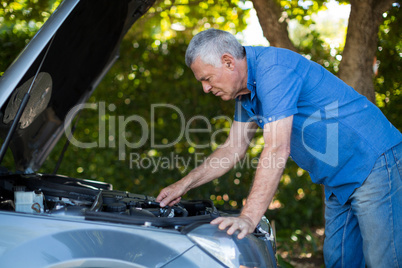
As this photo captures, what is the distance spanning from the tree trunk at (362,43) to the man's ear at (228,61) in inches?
75.8

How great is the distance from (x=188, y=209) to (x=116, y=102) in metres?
2.94

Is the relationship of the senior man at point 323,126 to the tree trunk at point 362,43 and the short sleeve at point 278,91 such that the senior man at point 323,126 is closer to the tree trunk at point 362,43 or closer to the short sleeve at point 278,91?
the short sleeve at point 278,91

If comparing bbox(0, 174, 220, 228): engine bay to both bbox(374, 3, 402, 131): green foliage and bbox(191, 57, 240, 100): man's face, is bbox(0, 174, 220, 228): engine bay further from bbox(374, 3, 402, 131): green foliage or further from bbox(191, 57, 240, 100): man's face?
bbox(374, 3, 402, 131): green foliage

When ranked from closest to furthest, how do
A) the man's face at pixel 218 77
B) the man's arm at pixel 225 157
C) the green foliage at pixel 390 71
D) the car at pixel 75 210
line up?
the car at pixel 75 210, the man's face at pixel 218 77, the man's arm at pixel 225 157, the green foliage at pixel 390 71

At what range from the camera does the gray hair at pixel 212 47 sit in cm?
229

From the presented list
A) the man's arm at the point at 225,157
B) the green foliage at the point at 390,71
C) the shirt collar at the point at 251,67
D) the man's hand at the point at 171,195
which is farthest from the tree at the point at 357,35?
the man's hand at the point at 171,195

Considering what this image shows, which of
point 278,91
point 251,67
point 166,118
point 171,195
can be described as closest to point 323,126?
point 278,91

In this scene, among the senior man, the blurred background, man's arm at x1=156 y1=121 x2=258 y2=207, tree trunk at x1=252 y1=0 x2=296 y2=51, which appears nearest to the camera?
the senior man

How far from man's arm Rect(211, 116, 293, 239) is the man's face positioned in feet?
1.11

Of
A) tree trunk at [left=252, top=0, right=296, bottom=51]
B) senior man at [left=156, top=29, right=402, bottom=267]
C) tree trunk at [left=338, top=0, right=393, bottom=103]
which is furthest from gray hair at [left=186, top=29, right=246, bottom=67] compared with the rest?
tree trunk at [left=338, top=0, right=393, bottom=103]

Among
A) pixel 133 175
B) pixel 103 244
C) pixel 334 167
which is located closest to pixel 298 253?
pixel 133 175

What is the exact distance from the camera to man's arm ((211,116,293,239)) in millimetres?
2014

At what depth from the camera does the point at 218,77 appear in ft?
7.72

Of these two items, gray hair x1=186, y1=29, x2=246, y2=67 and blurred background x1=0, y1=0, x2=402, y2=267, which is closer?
gray hair x1=186, y1=29, x2=246, y2=67
